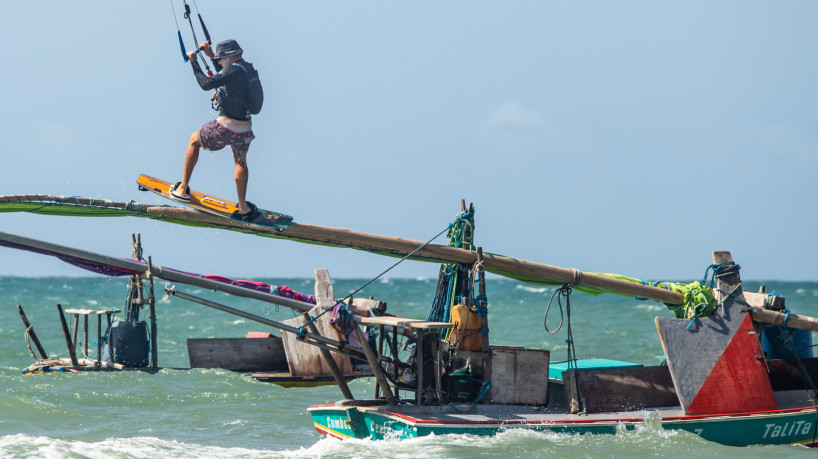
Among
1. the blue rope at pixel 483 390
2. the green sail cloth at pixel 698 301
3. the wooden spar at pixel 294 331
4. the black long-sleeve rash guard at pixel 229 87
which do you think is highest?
the black long-sleeve rash guard at pixel 229 87

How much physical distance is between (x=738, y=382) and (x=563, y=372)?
2.10 metres

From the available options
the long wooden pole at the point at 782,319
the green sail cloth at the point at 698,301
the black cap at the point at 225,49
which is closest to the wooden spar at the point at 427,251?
the green sail cloth at the point at 698,301

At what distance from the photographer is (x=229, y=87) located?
1031 cm

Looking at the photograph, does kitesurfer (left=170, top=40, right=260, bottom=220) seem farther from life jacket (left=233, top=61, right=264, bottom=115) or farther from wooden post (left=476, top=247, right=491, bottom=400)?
wooden post (left=476, top=247, right=491, bottom=400)

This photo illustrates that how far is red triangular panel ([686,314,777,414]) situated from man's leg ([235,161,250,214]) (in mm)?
5731

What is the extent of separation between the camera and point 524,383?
11.9 meters

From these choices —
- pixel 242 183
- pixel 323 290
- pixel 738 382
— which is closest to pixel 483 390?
pixel 323 290

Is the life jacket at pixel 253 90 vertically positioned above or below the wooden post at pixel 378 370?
above

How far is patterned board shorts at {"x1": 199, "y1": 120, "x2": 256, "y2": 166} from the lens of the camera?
34.2 ft

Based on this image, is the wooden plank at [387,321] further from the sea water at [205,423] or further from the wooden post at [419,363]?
the sea water at [205,423]

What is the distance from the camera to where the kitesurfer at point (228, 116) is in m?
10.2

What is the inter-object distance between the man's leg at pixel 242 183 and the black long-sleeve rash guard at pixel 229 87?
523mm

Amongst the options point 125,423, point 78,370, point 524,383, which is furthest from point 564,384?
point 78,370

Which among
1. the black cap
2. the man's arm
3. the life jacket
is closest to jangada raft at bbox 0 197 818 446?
the life jacket
